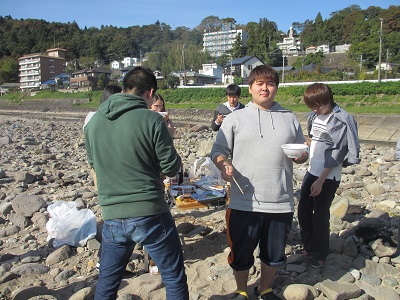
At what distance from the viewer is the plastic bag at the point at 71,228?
4.07 metres

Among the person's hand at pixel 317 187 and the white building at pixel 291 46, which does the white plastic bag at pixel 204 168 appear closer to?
the person's hand at pixel 317 187

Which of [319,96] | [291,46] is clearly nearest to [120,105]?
[319,96]

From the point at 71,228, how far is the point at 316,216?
2.70 metres

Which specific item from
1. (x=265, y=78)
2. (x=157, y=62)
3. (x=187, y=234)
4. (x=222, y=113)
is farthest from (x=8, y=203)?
(x=157, y=62)

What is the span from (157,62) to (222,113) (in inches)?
3206

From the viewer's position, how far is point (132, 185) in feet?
6.94

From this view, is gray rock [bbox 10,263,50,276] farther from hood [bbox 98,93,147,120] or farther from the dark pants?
the dark pants

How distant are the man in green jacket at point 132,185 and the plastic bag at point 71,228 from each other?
1.96m

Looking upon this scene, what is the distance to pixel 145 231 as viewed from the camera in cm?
214

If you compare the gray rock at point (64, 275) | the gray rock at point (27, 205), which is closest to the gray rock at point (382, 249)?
the gray rock at point (64, 275)

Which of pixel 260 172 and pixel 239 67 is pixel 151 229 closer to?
pixel 260 172

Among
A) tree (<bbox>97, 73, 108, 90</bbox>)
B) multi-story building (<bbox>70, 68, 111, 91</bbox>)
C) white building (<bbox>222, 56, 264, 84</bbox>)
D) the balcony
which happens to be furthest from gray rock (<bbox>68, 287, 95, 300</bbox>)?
the balcony

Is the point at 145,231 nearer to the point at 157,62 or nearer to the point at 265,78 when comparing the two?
the point at 265,78

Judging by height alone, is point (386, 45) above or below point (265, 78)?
above
